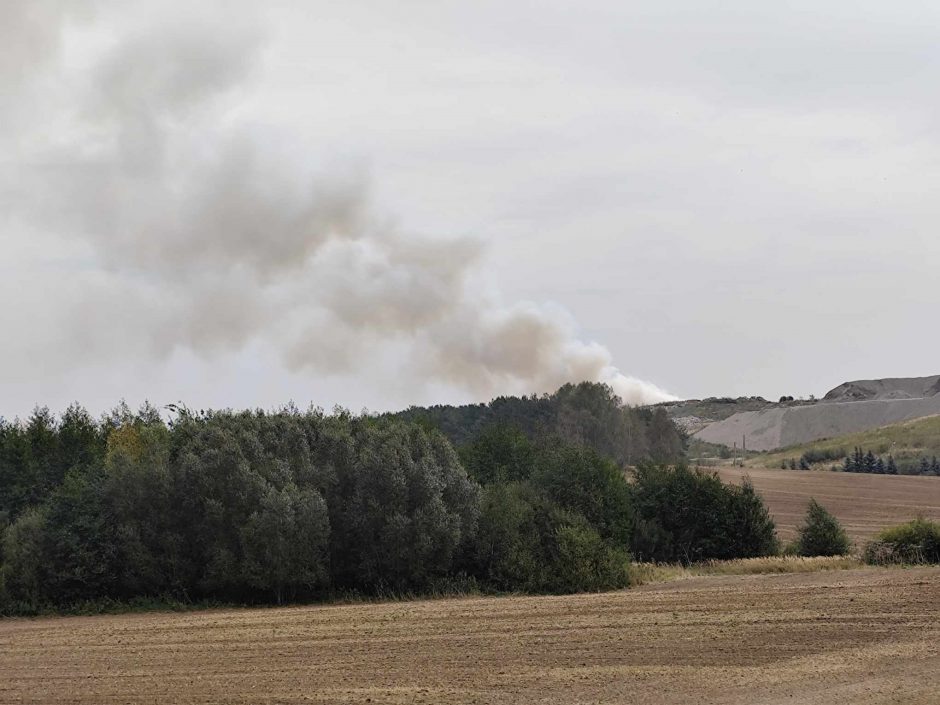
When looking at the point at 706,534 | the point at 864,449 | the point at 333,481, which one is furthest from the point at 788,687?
the point at 864,449

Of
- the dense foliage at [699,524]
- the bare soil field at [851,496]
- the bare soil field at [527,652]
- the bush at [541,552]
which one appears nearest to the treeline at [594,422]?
the bare soil field at [851,496]

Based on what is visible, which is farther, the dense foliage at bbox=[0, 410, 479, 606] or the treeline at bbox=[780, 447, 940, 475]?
the treeline at bbox=[780, 447, 940, 475]

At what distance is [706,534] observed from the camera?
181 ft

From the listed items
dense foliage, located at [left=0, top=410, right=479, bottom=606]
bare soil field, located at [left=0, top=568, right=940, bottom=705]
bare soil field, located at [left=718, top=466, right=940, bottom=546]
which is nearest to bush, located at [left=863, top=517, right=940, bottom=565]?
bare soil field, located at [left=0, top=568, right=940, bottom=705]

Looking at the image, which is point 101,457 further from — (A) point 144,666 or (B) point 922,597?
(B) point 922,597

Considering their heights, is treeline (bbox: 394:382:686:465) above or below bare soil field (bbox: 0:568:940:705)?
above

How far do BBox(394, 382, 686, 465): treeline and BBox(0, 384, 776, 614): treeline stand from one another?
207ft

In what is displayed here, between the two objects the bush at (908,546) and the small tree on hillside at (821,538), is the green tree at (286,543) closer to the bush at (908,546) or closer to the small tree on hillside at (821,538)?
the bush at (908,546)

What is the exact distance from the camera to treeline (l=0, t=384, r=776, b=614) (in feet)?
140

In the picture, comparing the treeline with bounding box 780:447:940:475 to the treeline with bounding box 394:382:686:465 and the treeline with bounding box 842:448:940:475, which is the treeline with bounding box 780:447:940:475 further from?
the treeline with bounding box 394:382:686:465

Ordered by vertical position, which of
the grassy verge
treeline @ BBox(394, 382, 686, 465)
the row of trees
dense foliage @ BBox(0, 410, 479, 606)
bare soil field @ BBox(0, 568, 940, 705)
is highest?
treeline @ BBox(394, 382, 686, 465)

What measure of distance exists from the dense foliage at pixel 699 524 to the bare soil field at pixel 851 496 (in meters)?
8.83

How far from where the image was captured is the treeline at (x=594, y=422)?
388 feet

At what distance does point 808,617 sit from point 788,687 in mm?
8981
